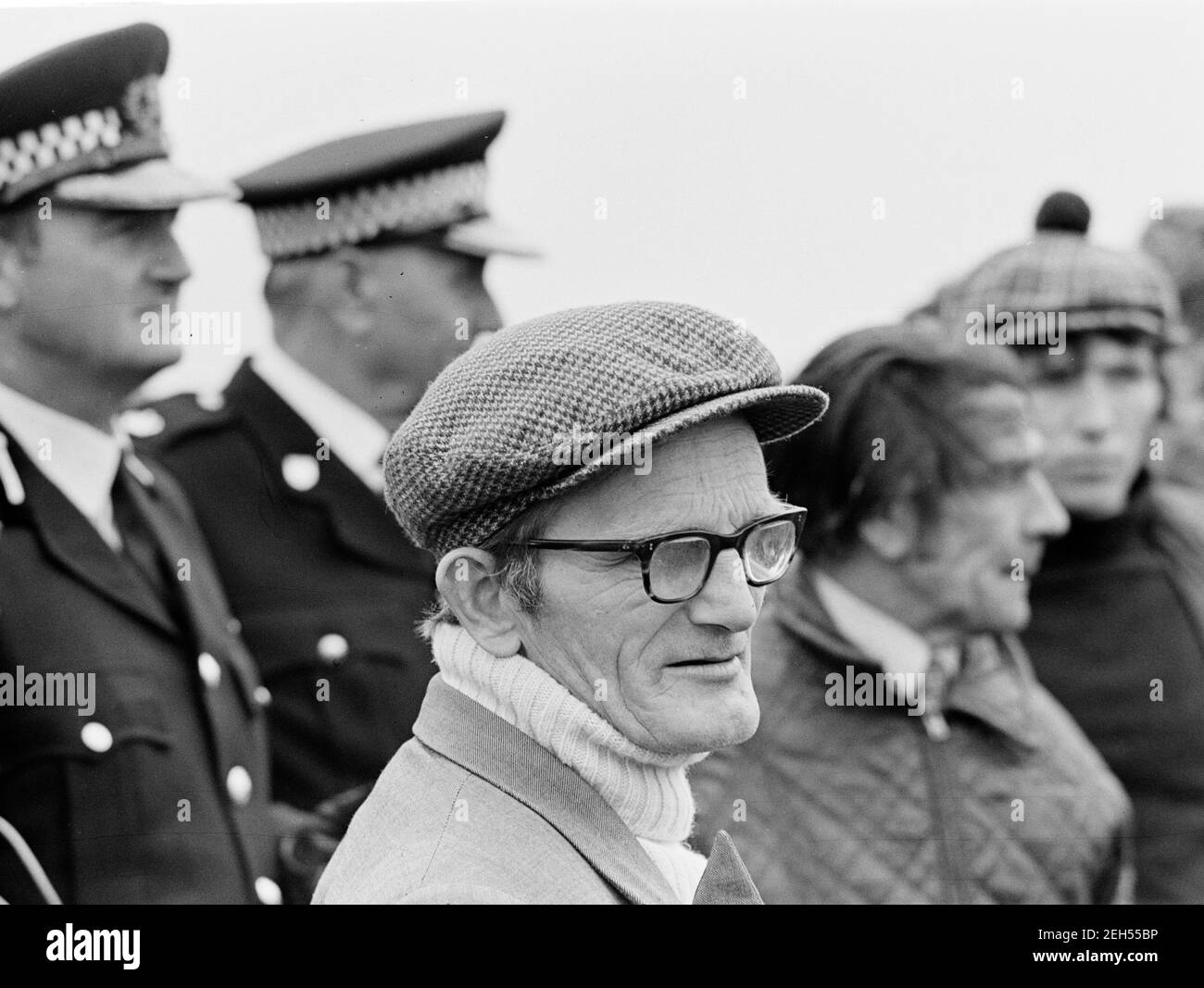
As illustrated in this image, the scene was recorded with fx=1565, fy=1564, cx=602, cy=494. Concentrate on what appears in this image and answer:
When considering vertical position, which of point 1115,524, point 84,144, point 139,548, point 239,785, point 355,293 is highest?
point 84,144

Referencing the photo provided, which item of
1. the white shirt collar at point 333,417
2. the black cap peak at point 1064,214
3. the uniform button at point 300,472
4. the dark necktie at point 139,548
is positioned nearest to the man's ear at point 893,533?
the black cap peak at point 1064,214

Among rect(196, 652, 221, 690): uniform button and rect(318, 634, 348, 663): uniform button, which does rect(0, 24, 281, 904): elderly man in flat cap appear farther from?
rect(318, 634, 348, 663): uniform button

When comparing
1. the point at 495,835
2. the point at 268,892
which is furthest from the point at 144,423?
the point at 495,835

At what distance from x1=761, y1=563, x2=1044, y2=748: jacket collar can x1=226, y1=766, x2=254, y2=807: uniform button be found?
3.88 ft

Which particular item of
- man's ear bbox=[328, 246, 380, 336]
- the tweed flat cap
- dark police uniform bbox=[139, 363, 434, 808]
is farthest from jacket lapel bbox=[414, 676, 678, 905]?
man's ear bbox=[328, 246, 380, 336]

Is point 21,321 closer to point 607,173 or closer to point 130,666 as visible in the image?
point 130,666

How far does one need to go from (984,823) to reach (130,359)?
210 cm

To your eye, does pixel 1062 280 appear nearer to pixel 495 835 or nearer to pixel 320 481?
pixel 320 481

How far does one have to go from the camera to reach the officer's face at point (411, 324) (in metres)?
3.41

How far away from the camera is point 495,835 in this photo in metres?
1.83

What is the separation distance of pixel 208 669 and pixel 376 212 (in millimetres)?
1054

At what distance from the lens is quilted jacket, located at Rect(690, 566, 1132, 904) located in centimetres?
336

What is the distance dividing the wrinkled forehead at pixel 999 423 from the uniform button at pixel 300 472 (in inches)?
55.8
